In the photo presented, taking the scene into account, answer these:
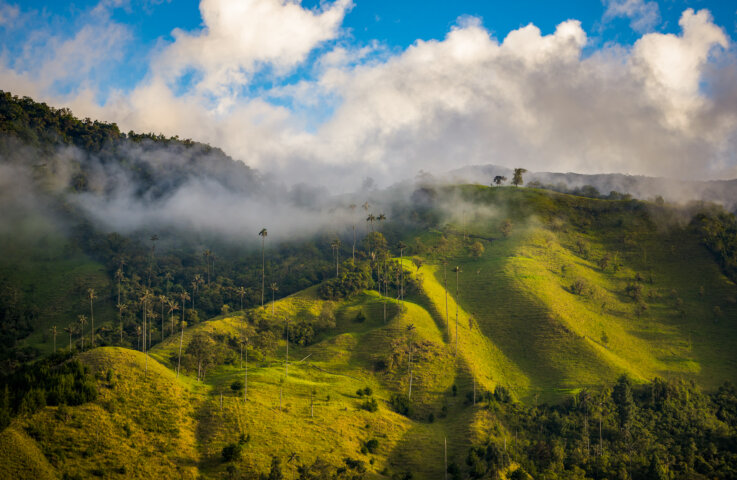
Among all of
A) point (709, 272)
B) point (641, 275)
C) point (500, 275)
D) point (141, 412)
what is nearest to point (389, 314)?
point (500, 275)

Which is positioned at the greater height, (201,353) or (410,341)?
(410,341)

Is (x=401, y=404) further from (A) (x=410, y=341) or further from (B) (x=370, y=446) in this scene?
(A) (x=410, y=341)

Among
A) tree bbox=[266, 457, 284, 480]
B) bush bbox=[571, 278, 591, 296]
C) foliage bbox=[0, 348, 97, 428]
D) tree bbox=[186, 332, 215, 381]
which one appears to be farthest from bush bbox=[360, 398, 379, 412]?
bush bbox=[571, 278, 591, 296]

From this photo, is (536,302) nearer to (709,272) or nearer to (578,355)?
(578,355)

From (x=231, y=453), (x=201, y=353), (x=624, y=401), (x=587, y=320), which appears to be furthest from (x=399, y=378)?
(x=587, y=320)

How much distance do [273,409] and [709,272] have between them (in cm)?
16743

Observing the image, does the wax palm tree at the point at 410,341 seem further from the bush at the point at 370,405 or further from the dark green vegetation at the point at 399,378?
the bush at the point at 370,405

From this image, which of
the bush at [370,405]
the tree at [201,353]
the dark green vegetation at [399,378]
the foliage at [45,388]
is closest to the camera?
the foliage at [45,388]

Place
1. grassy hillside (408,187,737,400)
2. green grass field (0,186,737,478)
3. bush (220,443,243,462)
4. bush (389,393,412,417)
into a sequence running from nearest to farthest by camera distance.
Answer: green grass field (0,186,737,478) → bush (220,443,243,462) → bush (389,393,412,417) → grassy hillside (408,187,737,400)

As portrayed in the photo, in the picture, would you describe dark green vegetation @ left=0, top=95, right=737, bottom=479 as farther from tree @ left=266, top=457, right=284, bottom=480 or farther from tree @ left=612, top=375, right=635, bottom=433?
tree @ left=612, top=375, right=635, bottom=433

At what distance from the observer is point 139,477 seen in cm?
7906

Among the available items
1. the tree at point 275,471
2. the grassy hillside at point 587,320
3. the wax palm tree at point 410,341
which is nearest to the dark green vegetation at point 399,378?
the tree at point 275,471

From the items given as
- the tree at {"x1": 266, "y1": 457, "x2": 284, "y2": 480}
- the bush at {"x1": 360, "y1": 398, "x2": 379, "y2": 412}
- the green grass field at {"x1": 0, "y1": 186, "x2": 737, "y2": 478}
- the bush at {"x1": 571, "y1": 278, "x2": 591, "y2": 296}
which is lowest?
the tree at {"x1": 266, "y1": 457, "x2": 284, "y2": 480}

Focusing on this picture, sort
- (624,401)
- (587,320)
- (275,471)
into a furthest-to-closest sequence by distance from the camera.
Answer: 1. (587,320)
2. (624,401)
3. (275,471)
